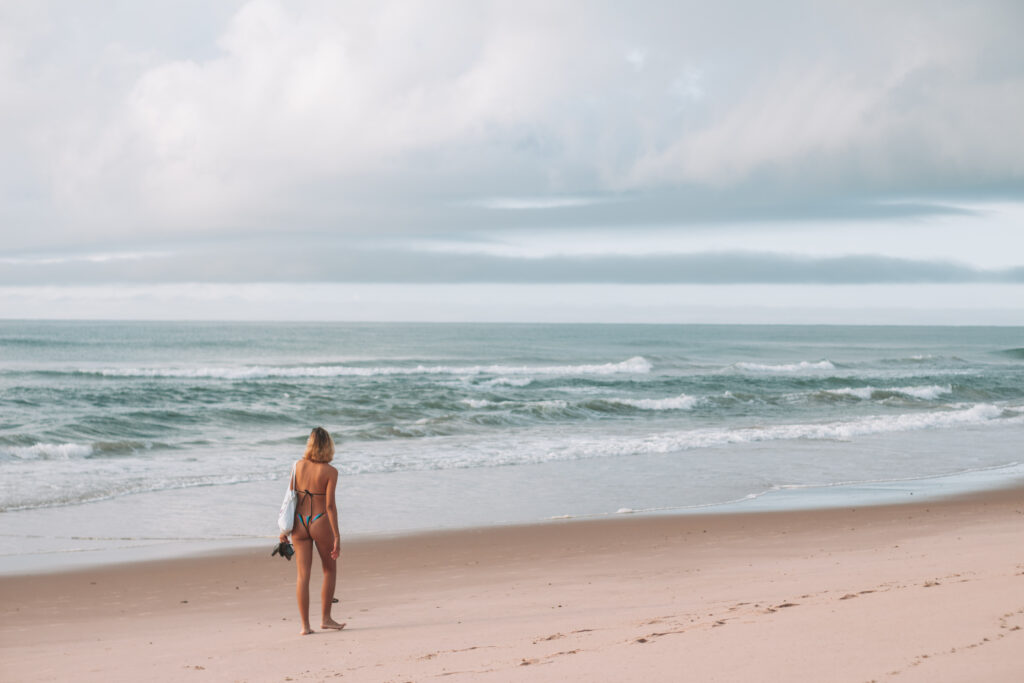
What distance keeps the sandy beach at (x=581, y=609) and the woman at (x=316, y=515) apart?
0.34 m

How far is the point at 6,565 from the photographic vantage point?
335 inches

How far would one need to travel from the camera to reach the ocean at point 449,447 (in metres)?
11.4

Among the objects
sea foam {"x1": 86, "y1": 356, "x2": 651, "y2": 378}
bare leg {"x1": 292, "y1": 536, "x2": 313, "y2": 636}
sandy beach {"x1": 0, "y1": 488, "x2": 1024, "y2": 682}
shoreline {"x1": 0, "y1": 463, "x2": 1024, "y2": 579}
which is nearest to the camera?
sandy beach {"x1": 0, "y1": 488, "x2": 1024, "y2": 682}

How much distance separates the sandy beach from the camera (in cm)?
465

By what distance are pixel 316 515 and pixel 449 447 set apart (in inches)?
467

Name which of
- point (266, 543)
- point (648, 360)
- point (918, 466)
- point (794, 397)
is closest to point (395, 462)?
point (266, 543)

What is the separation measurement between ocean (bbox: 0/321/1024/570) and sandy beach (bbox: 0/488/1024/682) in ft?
4.68

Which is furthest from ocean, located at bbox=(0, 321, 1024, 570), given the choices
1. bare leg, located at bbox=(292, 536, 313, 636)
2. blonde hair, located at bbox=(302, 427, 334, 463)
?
blonde hair, located at bbox=(302, 427, 334, 463)

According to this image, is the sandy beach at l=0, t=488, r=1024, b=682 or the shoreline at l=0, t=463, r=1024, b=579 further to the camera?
the shoreline at l=0, t=463, r=1024, b=579

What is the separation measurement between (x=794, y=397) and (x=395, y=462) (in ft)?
61.4

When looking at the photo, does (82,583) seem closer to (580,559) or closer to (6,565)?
(6,565)

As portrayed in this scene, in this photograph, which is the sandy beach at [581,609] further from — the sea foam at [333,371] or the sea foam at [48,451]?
the sea foam at [333,371]

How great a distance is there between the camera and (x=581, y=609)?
6.61m

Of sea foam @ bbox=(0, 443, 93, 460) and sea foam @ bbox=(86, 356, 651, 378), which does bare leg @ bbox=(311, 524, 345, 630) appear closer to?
sea foam @ bbox=(0, 443, 93, 460)
